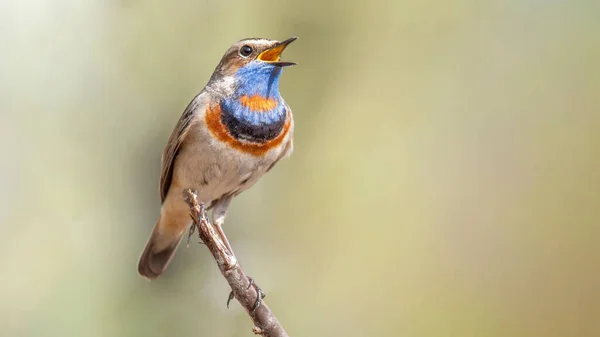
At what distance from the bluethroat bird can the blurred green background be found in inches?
21.8

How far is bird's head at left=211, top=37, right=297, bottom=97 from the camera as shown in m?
1.30

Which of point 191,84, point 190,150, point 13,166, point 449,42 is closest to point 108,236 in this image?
point 13,166

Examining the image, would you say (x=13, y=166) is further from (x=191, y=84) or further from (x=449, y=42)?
(x=449, y=42)

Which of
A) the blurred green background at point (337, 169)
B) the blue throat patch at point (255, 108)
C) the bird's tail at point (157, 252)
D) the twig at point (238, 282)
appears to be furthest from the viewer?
the blurred green background at point (337, 169)

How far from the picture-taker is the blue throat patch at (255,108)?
129 centimetres

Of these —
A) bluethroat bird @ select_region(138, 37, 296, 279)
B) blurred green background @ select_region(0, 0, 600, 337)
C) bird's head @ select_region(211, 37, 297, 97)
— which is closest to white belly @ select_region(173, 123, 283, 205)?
bluethroat bird @ select_region(138, 37, 296, 279)

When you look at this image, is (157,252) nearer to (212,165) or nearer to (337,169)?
(212,165)

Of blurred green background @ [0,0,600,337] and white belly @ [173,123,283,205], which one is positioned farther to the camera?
blurred green background @ [0,0,600,337]

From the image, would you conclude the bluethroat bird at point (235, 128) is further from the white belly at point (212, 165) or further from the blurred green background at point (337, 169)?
the blurred green background at point (337, 169)

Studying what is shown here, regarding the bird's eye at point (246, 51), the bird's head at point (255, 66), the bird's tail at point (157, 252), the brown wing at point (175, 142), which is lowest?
the bird's tail at point (157, 252)

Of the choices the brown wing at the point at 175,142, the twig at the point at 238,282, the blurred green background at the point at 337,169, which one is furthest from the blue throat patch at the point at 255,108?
the blurred green background at the point at 337,169

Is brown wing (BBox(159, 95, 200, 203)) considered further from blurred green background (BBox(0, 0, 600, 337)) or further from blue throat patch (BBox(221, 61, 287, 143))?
blurred green background (BBox(0, 0, 600, 337))

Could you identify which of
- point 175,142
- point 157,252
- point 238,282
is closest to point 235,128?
point 175,142

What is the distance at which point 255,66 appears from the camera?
4.31 ft
